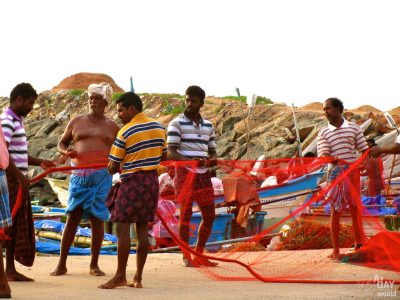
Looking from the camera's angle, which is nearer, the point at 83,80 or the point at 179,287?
the point at 179,287

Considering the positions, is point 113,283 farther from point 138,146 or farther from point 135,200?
point 138,146

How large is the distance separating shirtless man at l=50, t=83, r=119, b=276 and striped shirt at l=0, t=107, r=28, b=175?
1.95ft

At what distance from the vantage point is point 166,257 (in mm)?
9344

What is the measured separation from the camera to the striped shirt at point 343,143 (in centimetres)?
862

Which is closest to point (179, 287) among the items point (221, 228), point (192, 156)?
point (192, 156)

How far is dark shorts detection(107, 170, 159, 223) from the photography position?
6.53m

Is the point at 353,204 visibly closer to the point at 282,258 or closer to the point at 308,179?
the point at 282,258

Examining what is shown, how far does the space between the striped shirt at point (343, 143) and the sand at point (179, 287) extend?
117cm

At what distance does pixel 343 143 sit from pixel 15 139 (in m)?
3.49

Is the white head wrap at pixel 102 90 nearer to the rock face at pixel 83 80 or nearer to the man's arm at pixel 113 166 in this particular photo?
the man's arm at pixel 113 166

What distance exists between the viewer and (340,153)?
862cm

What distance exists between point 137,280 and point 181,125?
84.1 inches

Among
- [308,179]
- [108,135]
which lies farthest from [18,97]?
[308,179]

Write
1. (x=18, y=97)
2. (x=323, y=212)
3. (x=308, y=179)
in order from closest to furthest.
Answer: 1. (x=18, y=97)
2. (x=323, y=212)
3. (x=308, y=179)
